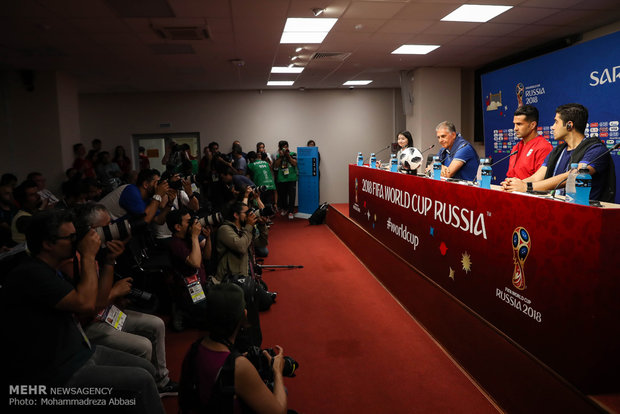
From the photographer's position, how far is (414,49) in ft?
20.4

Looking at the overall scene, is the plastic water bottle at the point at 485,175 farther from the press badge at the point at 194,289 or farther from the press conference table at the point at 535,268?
the press badge at the point at 194,289

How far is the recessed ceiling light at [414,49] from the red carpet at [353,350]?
332 centimetres

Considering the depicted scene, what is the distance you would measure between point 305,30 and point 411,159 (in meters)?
2.14

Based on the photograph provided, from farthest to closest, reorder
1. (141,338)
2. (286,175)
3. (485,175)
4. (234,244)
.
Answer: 1. (286,175)
2. (234,244)
3. (485,175)
4. (141,338)

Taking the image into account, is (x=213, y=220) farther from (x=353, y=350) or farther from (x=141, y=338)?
(x=353, y=350)

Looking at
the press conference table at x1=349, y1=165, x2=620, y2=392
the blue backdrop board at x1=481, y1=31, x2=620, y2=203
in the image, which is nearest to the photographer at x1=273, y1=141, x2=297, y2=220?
the blue backdrop board at x1=481, y1=31, x2=620, y2=203

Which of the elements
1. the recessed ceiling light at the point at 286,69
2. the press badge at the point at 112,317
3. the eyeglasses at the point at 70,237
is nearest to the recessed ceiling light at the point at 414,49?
the recessed ceiling light at the point at 286,69

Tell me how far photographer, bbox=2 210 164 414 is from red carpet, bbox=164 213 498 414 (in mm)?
814

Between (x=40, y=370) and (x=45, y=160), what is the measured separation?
262 inches

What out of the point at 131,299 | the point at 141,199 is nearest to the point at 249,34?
the point at 141,199

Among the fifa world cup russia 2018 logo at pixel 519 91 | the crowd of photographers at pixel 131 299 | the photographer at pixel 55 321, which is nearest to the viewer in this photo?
the crowd of photographers at pixel 131 299

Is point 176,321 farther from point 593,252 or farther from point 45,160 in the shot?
point 45,160

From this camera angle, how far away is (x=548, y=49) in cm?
595

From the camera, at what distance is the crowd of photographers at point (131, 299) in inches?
59.4
